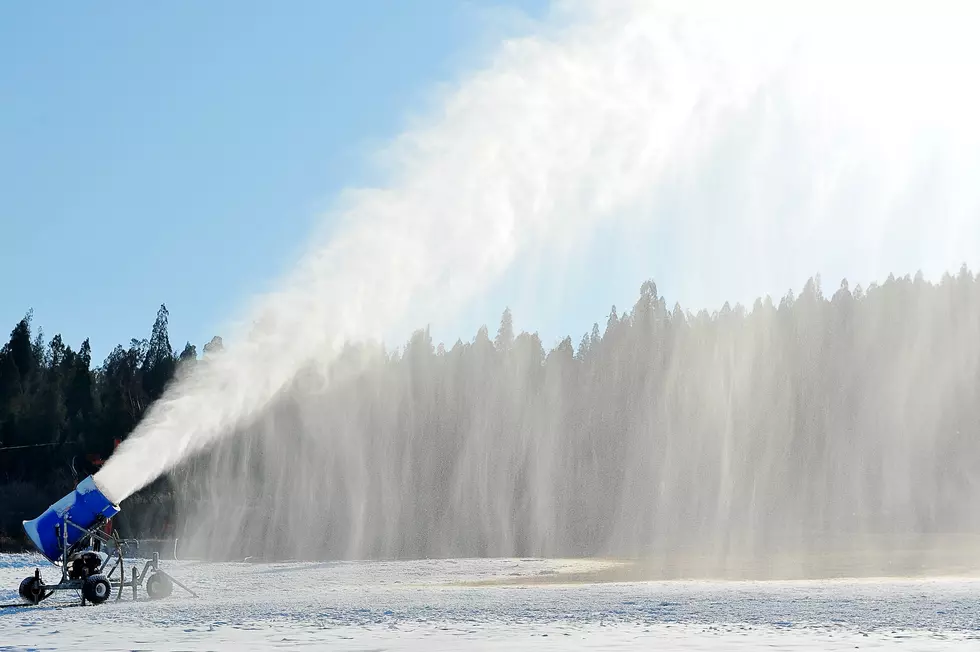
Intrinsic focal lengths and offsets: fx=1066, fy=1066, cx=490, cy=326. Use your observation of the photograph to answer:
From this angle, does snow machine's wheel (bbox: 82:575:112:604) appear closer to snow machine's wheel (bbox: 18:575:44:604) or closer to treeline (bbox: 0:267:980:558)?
snow machine's wheel (bbox: 18:575:44:604)

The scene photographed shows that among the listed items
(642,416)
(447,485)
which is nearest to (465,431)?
(447,485)

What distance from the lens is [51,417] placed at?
11050 cm

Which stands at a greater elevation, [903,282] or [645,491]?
[903,282]

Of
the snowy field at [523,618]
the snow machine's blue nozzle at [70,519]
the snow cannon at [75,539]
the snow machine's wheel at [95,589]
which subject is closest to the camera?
the snowy field at [523,618]

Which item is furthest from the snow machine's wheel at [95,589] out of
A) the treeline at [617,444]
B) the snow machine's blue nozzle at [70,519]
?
the treeline at [617,444]

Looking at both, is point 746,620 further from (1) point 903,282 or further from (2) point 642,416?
(1) point 903,282

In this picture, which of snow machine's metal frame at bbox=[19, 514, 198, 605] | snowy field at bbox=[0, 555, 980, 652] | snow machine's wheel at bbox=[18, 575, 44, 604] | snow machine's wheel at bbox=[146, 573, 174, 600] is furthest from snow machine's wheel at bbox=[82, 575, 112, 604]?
snow machine's wheel at bbox=[146, 573, 174, 600]

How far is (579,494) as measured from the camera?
A: 300 ft

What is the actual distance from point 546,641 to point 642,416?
78719 millimetres

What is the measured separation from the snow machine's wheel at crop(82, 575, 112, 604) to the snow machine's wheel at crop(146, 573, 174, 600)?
2379 mm

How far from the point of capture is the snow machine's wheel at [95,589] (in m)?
27.6

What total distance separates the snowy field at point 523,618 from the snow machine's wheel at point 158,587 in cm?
41

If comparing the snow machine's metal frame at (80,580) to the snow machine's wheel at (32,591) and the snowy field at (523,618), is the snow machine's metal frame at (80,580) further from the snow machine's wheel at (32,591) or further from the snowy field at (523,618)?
the snowy field at (523,618)

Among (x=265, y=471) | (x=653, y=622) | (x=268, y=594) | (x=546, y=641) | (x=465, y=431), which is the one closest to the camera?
(x=546, y=641)
